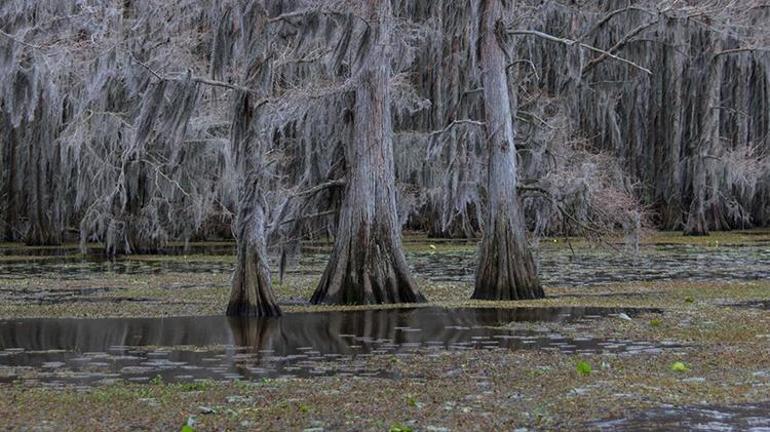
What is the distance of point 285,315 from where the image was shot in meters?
18.4

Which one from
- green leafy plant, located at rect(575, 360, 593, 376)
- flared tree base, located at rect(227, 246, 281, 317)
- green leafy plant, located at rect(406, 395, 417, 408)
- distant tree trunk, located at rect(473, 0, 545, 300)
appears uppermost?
distant tree trunk, located at rect(473, 0, 545, 300)

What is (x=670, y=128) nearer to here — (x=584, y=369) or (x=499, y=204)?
(x=499, y=204)

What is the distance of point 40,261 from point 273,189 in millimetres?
8339

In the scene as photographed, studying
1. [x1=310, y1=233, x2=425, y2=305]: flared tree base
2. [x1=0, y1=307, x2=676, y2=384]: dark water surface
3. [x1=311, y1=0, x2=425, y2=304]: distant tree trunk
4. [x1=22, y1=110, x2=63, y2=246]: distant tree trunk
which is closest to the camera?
[x1=0, y1=307, x2=676, y2=384]: dark water surface

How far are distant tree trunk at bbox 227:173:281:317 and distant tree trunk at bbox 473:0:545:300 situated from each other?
4.20 meters

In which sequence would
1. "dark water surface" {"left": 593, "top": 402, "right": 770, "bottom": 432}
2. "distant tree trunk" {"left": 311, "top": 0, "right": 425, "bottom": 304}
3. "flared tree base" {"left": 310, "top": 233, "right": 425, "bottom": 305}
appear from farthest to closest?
"distant tree trunk" {"left": 311, "top": 0, "right": 425, "bottom": 304} → "flared tree base" {"left": 310, "top": 233, "right": 425, "bottom": 305} → "dark water surface" {"left": 593, "top": 402, "right": 770, "bottom": 432}

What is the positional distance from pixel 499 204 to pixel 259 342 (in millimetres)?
7220

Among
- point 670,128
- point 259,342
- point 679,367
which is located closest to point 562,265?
point 259,342

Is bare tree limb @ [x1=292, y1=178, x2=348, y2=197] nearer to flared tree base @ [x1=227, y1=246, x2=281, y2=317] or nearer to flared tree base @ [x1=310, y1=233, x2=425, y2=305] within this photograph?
flared tree base @ [x1=310, y1=233, x2=425, y2=305]

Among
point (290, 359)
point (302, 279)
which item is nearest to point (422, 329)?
point (290, 359)

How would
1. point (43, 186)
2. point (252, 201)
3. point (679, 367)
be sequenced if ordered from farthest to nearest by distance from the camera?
point (43, 186) → point (252, 201) → point (679, 367)

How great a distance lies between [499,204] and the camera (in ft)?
69.0

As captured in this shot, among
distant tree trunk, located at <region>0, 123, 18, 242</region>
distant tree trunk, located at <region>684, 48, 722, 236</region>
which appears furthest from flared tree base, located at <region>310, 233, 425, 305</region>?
distant tree trunk, located at <region>684, 48, 722, 236</region>

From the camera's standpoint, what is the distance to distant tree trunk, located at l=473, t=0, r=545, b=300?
20.6 meters
